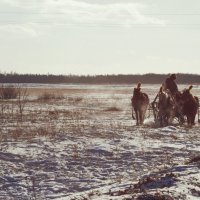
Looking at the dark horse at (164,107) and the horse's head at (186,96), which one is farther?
the horse's head at (186,96)

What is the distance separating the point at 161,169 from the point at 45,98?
99.9ft

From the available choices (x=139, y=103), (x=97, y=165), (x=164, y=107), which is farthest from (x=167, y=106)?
(x=97, y=165)

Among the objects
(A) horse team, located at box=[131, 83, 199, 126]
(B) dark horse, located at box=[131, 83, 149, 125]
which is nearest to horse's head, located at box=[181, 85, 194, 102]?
(A) horse team, located at box=[131, 83, 199, 126]

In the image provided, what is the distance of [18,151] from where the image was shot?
40.5ft

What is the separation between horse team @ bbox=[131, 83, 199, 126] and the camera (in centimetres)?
2100

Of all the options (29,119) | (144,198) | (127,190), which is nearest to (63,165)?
(127,190)

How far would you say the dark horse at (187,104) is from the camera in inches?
845

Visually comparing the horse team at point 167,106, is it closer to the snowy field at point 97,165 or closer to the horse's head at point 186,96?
the horse's head at point 186,96

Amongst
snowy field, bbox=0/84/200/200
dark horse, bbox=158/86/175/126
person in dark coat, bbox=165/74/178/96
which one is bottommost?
snowy field, bbox=0/84/200/200

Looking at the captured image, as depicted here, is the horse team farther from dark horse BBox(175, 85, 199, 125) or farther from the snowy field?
the snowy field

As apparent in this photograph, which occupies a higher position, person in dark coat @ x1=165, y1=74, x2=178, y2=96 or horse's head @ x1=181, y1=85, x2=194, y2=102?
person in dark coat @ x1=165, y1=74, x2=178, y2=96

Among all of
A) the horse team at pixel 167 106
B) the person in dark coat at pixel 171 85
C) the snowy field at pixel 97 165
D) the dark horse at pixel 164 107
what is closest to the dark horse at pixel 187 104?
the horse team at pixel 167 106

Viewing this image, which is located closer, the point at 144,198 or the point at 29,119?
the point at 144,198

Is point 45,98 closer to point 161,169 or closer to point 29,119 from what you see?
point 29,119
